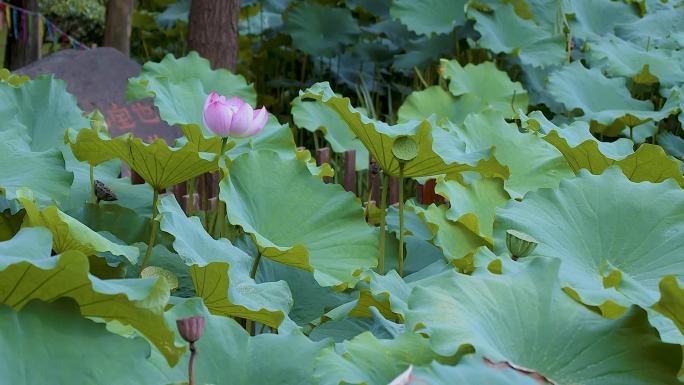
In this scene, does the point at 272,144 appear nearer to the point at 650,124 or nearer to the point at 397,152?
the point at 397,152

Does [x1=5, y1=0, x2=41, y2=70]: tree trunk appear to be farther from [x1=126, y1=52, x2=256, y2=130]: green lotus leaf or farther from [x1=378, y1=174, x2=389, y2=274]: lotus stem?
[x1=378, y1=174, x2=389, y2=274]: lotus stem

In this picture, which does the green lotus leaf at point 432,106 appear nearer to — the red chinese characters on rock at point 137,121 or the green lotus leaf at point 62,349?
the red chinese characters on rock at point 137,121

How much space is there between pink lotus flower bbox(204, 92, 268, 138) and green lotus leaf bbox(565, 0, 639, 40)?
2.73 m

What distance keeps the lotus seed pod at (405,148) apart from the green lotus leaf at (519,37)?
8.33 feet

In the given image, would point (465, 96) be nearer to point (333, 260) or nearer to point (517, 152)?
point (517, 152)

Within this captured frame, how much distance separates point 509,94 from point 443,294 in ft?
7.97

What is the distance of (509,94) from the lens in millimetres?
3406

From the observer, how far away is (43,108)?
1.93m

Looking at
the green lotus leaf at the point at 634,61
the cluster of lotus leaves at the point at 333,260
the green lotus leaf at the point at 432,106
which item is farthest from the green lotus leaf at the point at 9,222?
the green lotus leaf at the point at 634,61

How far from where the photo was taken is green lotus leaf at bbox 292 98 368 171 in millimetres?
2770

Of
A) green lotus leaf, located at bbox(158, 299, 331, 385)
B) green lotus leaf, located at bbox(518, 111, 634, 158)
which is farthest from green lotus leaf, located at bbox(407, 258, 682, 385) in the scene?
green lotus leaf, located at bbox(518, 111, 634, 158)

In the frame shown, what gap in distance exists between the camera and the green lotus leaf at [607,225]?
1.38 m

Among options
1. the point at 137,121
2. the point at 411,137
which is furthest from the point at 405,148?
the point at 137,121

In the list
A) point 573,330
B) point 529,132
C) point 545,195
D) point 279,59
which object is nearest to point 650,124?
point 529,132
